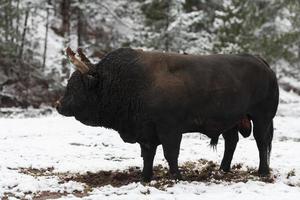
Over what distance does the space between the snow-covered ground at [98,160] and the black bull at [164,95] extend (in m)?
0.86

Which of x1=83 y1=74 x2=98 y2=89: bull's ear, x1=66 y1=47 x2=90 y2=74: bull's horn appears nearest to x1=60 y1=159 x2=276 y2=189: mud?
x1=83 y1=74 x2=98 y2=89: bull's ear

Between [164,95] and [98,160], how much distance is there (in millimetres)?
3732

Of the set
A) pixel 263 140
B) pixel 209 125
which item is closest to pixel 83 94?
pixel 209 125

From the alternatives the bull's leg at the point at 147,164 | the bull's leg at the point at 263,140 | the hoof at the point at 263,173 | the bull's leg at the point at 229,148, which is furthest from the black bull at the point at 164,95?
the hoof at the point at 263,173

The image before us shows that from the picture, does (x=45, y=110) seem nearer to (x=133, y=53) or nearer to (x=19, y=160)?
(x=19, y=160)

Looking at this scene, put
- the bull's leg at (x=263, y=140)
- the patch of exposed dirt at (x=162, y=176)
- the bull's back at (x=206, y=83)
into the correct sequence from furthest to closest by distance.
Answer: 1. the bull's leg at (x=263, y=140)
2. the patch of exposed dirt at (x=162, y=176)
3. the bull's back at (x=206, y=83)

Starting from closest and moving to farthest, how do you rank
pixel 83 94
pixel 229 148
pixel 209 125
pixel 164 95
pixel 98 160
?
pixel 164 95 → pixel 209 125 → pixel 83 94 → pixel 229 148 → pixel 98 160

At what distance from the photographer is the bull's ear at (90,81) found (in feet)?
27.4

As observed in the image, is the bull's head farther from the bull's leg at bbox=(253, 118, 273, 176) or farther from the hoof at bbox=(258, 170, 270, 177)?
the hoof at bbox=(258, 170, 270, 177)

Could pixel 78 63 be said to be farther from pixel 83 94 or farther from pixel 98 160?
pixel 98 160

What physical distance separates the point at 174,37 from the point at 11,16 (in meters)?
7.86

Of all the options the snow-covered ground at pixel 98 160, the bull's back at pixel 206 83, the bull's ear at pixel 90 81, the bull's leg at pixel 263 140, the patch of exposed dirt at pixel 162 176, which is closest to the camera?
the snow-covered ground at pixel 98 160

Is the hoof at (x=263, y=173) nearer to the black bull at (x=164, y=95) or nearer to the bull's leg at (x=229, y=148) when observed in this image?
the bull's leg at (x=229, y=148)

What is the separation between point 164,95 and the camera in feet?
26.0
